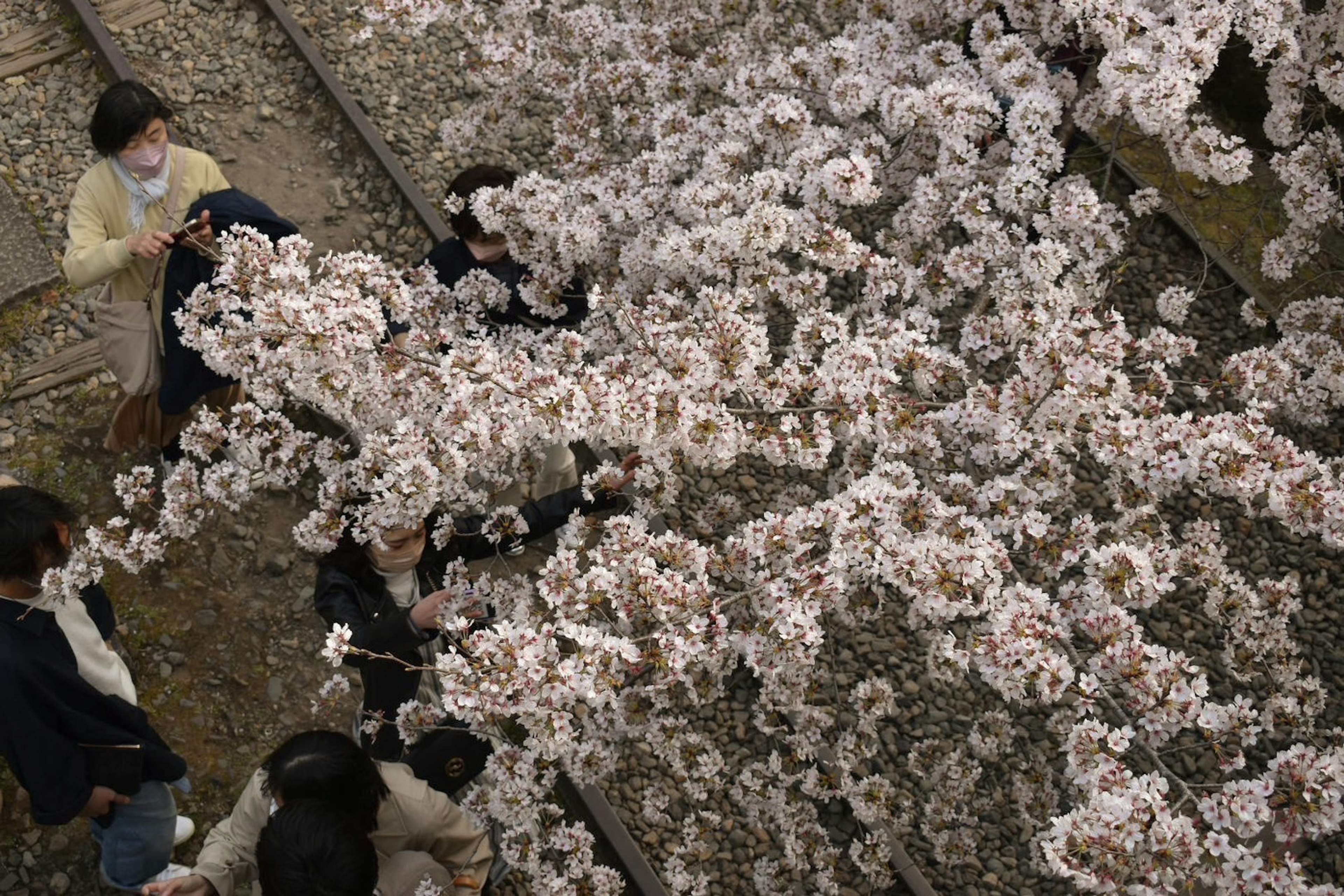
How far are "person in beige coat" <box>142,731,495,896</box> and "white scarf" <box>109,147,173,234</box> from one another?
2656 millimetres

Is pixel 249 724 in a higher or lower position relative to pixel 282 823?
lower

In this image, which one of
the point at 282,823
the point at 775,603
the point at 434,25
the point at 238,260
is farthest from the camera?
the point at 434,25

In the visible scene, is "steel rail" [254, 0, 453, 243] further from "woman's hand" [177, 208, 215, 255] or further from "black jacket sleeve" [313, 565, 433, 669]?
"black jacket sleeve" [313, 565, 433, 669]

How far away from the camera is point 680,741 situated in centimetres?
533

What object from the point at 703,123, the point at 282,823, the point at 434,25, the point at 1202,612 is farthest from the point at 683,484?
the point at 434,25

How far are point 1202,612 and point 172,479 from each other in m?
5.84

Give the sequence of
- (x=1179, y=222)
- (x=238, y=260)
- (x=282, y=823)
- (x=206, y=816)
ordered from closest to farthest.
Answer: (x=282, y=823) < (x=238, y=260) < (x=206, y=816) < (x=1179, y=222)

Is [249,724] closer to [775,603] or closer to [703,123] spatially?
[775,603]

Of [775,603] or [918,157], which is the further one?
[918,157]

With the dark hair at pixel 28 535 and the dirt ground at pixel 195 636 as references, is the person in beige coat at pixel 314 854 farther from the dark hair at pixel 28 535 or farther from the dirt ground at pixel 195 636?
the dirt ground at pixel 195 636

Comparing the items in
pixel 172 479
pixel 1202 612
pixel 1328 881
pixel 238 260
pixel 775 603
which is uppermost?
pixel 238 260

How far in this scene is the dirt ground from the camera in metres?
5.16

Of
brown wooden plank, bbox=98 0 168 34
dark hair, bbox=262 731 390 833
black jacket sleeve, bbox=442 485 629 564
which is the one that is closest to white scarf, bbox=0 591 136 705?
dark hair, bbox=262 731 390 833

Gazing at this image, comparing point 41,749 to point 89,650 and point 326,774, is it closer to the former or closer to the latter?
point 89,650
